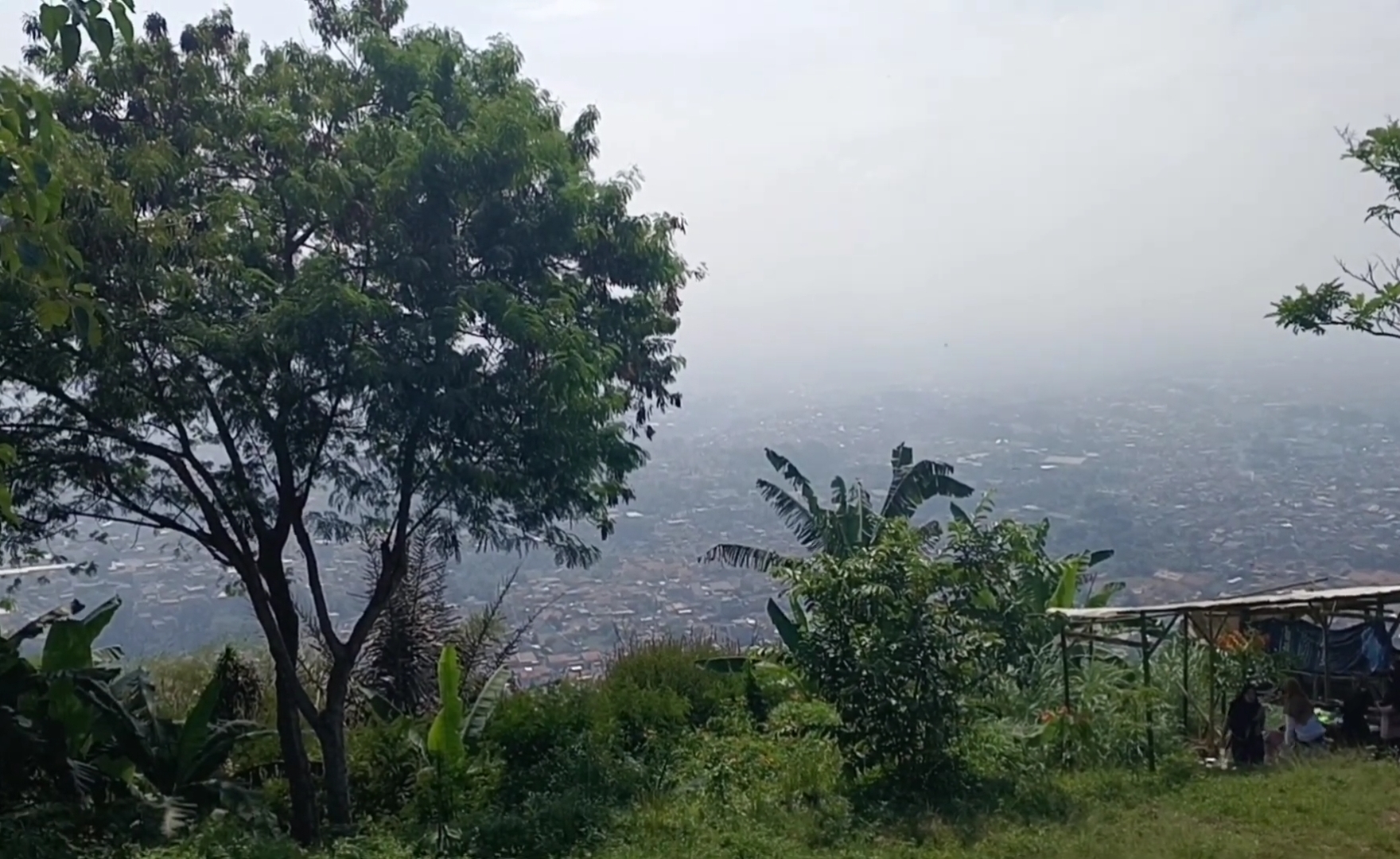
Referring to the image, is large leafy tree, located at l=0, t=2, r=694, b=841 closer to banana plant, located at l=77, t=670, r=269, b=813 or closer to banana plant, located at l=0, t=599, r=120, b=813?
banana plant, located at l=77, t=670, r=269, b=813

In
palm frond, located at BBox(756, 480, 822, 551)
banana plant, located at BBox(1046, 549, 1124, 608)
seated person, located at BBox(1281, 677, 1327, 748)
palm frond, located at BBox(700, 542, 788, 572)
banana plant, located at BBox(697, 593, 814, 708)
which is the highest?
palm frond, located at BBox(756, 480, 822, 551)

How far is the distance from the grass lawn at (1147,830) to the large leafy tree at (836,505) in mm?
6745

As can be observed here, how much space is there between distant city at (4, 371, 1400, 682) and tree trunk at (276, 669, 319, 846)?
2495 mm

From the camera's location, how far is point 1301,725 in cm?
1214

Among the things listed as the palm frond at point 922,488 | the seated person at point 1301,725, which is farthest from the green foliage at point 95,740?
the seated person at point 1301,725

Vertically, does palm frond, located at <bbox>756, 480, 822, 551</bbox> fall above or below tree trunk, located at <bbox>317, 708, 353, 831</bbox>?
above

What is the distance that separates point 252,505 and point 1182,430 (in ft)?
137

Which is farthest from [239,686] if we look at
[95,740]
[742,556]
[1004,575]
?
[1004,575]

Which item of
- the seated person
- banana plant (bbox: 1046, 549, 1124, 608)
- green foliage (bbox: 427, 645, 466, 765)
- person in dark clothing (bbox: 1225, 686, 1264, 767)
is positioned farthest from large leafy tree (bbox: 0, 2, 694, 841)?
the seated person

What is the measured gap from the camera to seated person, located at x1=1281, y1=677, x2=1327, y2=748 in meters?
12.0

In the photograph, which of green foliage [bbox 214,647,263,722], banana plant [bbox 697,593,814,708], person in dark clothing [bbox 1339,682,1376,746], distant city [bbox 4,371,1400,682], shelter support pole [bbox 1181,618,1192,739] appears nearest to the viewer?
shelter support pole [bbox 1181,618,1192,739]

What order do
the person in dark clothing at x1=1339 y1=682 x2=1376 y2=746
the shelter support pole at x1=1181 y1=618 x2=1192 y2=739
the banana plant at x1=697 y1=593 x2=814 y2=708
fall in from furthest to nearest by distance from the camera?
the banana plant at x1=697 y1=593 x2=814 y2=708, the person in dark clothing at x1=1339 y1=682 x2=1376 y2=746, the shelter support pole at x1=1181 y1=618 x2=1192 y2=739

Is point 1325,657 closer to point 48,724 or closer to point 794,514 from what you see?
point 794,514

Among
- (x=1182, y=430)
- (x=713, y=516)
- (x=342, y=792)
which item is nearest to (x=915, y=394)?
(x=1182, y=430)
